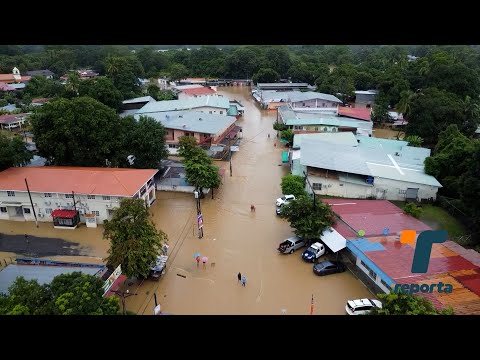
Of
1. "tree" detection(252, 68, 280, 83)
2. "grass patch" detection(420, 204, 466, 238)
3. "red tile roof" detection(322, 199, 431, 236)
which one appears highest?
"tree" detection(252, 68, 280, 83)

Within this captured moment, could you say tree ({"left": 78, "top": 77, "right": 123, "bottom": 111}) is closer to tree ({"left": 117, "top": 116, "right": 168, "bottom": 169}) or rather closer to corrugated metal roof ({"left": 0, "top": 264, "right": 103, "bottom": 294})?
tree ({"left": 117, "top": 116, "right": 168, "bottom": 169})

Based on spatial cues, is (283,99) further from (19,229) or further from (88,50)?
(88,50)

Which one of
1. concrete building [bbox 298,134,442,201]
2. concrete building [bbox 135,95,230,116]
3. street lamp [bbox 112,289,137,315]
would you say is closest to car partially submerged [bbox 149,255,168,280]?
street lamp [bbox 112,289,137,315]

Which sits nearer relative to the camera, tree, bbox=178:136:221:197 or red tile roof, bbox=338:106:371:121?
tree, bbox=178:136:221:197

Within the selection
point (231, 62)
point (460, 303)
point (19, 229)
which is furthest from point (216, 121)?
point (231, 62)

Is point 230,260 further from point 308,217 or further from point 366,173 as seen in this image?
point 366,173

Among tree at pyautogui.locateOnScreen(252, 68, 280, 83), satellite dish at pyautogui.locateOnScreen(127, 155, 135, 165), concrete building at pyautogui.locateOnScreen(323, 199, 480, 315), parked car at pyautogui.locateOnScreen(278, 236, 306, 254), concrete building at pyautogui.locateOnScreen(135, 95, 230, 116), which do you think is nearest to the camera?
concrete building at pyautogui.locateOnScreen(323, 199, 480, 315)

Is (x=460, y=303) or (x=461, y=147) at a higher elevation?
(x=461, y=147)
